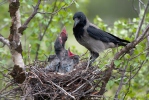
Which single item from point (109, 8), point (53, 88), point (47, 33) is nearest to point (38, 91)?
point (53, 88)

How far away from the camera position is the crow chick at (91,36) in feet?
26.5

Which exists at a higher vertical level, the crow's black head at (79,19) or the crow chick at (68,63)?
the crow's black head at (79,19)

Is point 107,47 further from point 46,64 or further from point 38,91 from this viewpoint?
point 38,91

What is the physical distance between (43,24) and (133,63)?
2585mm

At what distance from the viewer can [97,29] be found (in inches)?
319

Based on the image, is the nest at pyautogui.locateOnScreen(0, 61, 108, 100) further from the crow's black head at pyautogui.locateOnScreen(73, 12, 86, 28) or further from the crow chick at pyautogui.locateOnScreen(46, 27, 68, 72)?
the crow's black head at pyautogui.locateOnScreen(73, 12, 86, 28)

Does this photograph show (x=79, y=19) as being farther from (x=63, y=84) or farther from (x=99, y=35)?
(x=63, y=84)

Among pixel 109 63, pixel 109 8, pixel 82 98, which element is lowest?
pixel 82 98

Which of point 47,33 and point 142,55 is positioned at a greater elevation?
point 47,33

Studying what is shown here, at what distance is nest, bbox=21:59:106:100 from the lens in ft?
19.7

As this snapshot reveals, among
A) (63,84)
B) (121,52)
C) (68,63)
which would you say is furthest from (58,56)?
(121,52)

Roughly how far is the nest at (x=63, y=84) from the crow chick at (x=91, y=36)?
1.49 metres

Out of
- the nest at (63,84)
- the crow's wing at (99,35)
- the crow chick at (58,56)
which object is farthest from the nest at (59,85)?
the crow's wing at (99,35)

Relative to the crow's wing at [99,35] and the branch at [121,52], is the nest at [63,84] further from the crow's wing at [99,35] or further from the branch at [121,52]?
the crow's wing at [99,35]
